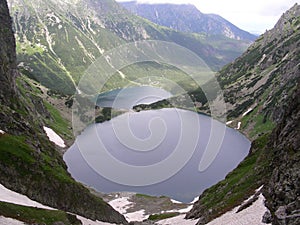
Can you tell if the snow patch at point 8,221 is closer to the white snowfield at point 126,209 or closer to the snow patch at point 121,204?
the white snowfield at point 126,209

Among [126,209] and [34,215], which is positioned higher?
[126,209]

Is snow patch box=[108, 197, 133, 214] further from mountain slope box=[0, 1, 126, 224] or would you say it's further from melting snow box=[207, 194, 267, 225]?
melting snow box=[207, 194, 267, 225]

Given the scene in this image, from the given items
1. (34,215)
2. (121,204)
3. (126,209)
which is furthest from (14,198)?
(121,204)

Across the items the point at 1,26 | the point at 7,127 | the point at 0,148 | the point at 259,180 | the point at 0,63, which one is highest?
the point at 1,26

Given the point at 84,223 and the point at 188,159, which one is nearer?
the point at 84,223

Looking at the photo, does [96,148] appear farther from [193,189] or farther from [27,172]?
[27,172]

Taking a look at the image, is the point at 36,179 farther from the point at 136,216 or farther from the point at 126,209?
the point at 126,209

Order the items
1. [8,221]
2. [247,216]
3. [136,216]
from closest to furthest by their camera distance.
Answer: [247,216] → [8,221] → [136,216]

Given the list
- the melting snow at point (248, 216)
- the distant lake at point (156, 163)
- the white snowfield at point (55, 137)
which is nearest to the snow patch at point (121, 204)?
the distant lake at point (156, 163)

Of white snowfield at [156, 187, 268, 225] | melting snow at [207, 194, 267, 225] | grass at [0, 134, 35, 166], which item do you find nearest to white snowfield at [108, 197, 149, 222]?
grass at [0, 134, 35, 166]

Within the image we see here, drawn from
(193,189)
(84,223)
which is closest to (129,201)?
(193,189)
